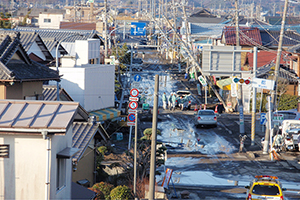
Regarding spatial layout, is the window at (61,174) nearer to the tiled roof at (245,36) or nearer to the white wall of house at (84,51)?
the white wall of house at (84,51)

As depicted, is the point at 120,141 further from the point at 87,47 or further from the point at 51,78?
the point at 51,78

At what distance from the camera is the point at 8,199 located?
30.4 feet

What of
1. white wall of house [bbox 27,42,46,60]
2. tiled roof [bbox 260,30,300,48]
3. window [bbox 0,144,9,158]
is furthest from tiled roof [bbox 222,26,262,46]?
window [bbox 0,144,9,158]

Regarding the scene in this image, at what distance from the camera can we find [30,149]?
355 inches

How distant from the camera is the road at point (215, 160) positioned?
1917cm

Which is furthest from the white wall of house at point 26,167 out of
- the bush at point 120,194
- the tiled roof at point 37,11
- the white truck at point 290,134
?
the tiled roof at point 37,11

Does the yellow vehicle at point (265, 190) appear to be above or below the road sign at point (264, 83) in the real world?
below

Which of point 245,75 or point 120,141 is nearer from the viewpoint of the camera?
point 120,141

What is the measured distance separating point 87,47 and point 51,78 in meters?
16.4

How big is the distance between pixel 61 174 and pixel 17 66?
289 inches

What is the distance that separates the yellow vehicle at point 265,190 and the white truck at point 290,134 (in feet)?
38.5

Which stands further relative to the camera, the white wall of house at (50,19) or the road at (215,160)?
the white wall of house at (50,19)

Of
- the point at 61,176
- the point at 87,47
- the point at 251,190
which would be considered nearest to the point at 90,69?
the point at 87,47

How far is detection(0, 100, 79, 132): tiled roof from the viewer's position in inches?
348
